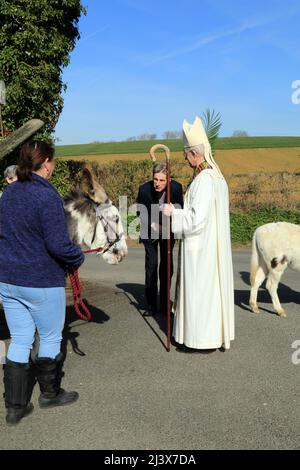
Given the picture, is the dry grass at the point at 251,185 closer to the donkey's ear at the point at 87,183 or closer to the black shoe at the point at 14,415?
the donkey's ear at the point at 87,183

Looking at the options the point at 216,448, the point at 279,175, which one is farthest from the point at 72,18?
the point at 216,448

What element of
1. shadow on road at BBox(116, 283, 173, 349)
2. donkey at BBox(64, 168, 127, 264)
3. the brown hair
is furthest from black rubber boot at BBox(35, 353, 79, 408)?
shadow on road at BBox(116, 283, 173, 349)

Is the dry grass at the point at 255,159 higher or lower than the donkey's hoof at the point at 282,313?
higher

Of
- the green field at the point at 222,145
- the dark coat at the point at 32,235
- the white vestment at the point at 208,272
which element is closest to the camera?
the dark coat at the point at 32,235

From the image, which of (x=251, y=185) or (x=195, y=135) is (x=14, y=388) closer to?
(x=195, y=135)

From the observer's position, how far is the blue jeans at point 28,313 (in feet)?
12.8

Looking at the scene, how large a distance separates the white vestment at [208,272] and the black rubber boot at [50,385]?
165 centimetres

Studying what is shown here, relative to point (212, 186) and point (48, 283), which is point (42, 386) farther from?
point (212, 186)

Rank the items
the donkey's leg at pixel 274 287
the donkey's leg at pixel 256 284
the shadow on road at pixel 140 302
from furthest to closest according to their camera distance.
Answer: the donkey's leg at pixel 256 284 → the donkey's leg at pixel 274 287 → the shadow on road at pixel 140 302

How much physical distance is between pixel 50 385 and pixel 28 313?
737 mm

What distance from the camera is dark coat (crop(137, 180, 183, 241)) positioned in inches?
287

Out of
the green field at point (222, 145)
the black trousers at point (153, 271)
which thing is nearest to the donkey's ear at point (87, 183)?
the black trousers at point (153, 271)

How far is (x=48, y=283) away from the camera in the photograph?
12.8 feet

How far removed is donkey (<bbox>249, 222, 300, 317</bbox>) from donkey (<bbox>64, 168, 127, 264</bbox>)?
3.15 m
